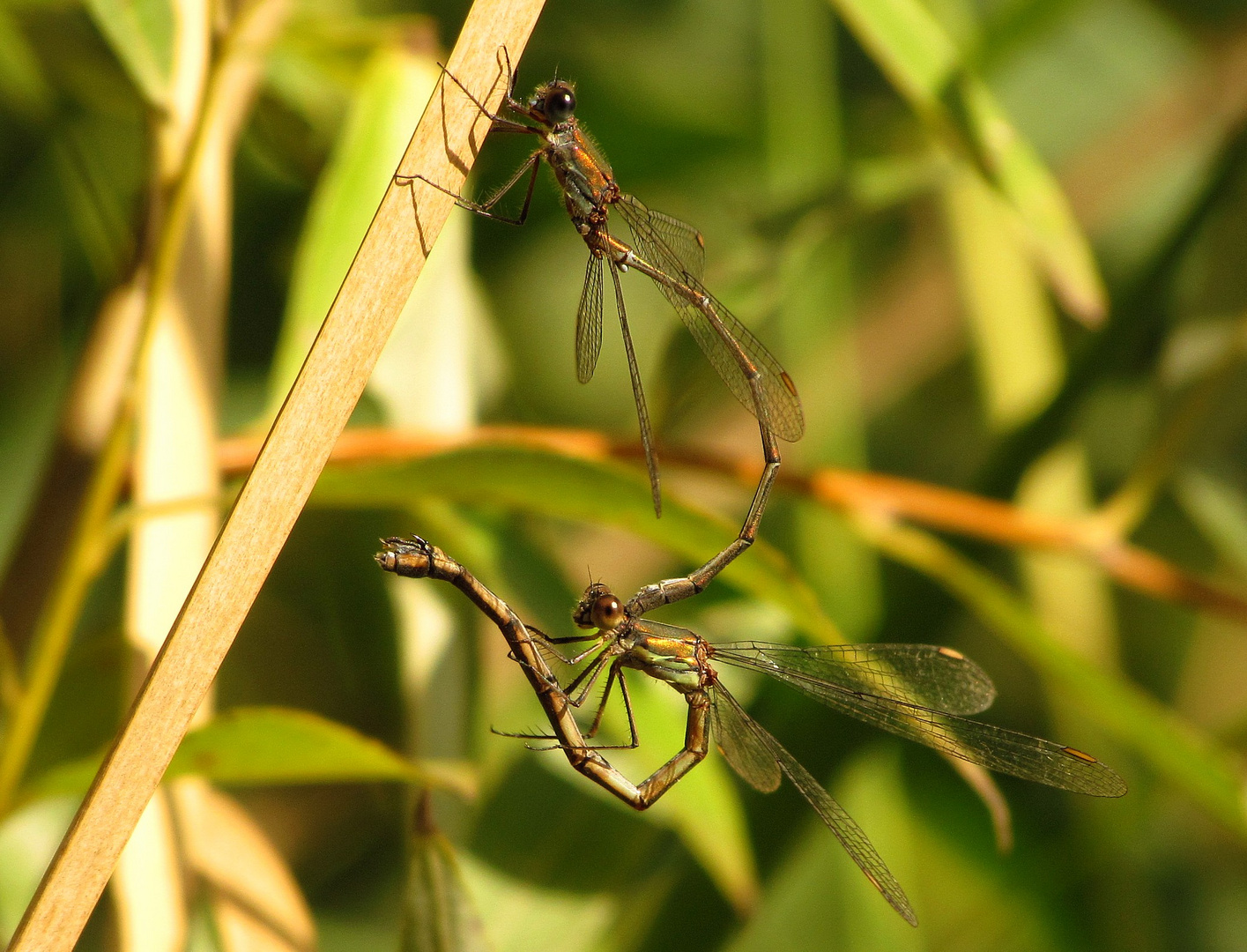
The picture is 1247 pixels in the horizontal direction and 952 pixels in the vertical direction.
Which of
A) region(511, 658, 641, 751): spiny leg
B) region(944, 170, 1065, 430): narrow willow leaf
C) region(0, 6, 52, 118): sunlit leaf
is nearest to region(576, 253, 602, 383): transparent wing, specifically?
region(511, 658, 641, 751): spiny leg

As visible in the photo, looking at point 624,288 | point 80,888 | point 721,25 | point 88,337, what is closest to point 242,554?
point 80,888

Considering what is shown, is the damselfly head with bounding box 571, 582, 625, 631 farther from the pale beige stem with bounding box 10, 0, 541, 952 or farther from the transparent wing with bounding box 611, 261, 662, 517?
the pale beige stem with bounding box 10, 0, 541, 952

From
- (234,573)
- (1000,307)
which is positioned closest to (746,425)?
(1000,307)

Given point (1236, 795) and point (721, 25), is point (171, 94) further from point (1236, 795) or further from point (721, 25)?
point (721, 25)

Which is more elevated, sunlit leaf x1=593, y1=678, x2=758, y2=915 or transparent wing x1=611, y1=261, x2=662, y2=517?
transparent wing x1=611, y1=261, x2=662, y2=517

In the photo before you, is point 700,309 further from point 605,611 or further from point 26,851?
point 26,851

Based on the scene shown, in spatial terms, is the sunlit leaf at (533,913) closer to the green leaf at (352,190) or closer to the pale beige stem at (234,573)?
the green leaf at (352,190)
